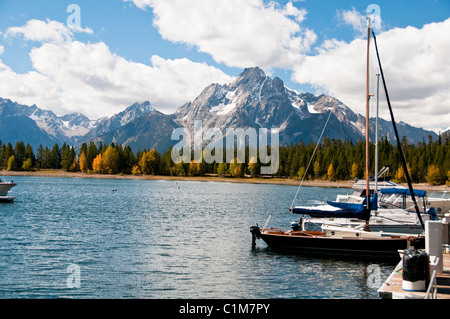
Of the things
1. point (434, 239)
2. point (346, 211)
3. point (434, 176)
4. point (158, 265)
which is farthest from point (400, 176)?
point (434, 239)

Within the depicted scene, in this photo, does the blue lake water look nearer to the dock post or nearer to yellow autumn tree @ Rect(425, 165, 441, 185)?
the dock post

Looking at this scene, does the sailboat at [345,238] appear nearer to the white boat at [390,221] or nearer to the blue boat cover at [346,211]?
the blue boat cover at [346,211]

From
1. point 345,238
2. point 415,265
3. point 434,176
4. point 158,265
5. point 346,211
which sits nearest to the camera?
point 415,265

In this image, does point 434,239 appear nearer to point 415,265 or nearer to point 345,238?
point 415,265

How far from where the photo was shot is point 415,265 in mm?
17875

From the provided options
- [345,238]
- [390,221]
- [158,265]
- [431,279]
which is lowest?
[158,265]

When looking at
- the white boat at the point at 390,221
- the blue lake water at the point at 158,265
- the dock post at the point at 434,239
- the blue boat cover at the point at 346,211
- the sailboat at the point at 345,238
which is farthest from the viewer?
the white boat at the point at 390,221

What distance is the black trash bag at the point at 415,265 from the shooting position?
58.6 ft

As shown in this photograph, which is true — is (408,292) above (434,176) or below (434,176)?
below

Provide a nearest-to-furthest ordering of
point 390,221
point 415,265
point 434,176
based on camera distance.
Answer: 1. point 415,265
2. point 390,221
3. point 434,176

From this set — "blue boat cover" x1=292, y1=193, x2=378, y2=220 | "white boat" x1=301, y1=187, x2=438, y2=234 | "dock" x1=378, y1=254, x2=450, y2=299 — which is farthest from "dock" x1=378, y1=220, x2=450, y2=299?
"white boat" x1=301, y1=187, x2=438, y2=234

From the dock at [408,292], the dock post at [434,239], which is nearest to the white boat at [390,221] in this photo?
the dock post at [434,239]

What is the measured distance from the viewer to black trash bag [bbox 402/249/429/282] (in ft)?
58.6
